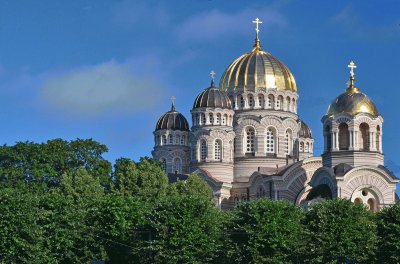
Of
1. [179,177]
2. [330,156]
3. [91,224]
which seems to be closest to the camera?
[91,224]

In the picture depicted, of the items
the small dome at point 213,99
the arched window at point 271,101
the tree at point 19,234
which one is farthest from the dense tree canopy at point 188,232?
the arched window at point 271,101

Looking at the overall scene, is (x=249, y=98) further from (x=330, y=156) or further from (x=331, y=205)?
(x=331, y=205)

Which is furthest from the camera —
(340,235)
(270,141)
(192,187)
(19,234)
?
(270,141)

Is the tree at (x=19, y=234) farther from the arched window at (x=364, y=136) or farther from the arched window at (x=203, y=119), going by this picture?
the arched window at (x=203, y=119)

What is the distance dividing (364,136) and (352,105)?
248cm

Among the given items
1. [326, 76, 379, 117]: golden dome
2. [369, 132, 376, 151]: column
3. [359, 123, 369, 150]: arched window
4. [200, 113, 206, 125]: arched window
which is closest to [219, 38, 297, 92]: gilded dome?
[200, 113, 206, 125]: arched window

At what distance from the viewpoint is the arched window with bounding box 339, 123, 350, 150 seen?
7262cm

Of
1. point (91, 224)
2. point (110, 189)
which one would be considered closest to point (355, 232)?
point (91, 224)

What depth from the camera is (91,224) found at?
177 feet

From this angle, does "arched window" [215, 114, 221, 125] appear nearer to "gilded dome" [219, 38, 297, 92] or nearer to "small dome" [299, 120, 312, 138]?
"gilded dome" [219, 38, 297, 92]

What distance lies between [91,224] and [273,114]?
38293 mm

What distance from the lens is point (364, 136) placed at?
73.4 metres

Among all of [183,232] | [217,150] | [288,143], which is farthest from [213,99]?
[183,232]

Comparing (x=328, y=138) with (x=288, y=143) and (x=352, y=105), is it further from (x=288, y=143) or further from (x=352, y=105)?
(x=288, y=143)
